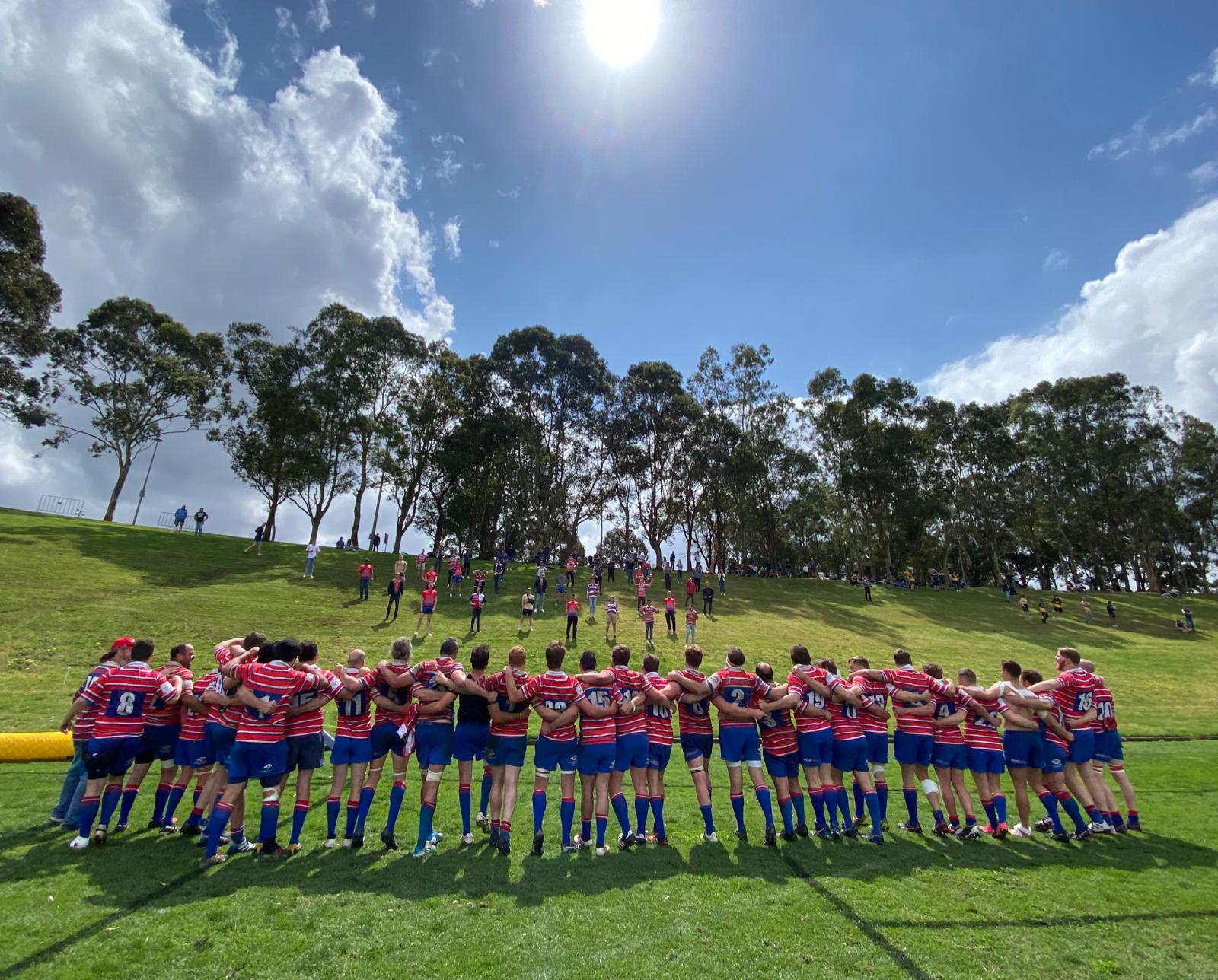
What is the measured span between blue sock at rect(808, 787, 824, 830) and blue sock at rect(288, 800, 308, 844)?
218 inches

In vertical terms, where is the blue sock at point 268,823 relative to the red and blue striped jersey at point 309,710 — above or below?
below

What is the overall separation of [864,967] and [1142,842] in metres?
5.32

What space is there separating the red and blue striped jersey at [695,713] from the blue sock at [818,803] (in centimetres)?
143

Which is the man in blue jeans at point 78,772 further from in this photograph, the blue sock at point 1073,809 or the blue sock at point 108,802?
the blue sock at point 1073,809

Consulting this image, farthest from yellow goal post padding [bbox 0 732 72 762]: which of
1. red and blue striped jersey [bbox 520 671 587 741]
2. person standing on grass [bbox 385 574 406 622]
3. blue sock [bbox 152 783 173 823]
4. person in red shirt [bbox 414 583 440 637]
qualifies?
person standing on grass [bbox 385 574 406 622]

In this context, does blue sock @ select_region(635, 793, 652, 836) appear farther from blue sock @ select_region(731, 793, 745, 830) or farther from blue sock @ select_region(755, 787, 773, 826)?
blue sock @ select_region(755, 787, 773, 826)

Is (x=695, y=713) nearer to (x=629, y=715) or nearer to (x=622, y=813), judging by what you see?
(x=629, y=715)

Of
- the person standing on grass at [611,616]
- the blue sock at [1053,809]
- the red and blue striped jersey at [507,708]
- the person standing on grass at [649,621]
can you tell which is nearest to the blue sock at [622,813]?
the red and blue striped jersey at [507,708]

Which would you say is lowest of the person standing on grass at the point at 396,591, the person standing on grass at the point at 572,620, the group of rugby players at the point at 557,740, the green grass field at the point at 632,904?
the green grass field at the point at 632,904

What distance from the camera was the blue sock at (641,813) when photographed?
6.39m

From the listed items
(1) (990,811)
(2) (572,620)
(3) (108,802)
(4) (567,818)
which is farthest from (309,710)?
(2) (572,620)

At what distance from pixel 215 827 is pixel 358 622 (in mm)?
15797

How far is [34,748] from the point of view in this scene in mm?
8977

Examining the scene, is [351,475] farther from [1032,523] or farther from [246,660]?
[1032,523]
